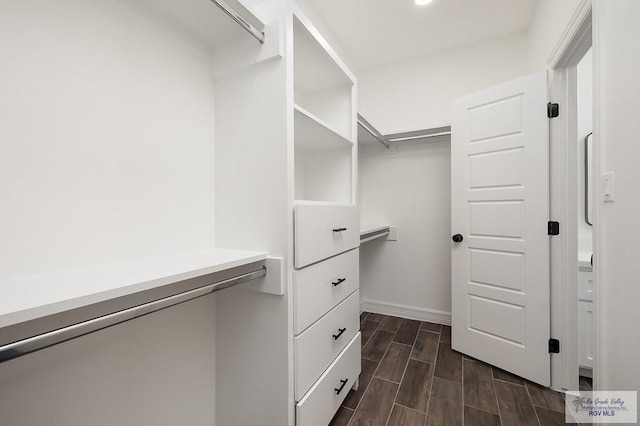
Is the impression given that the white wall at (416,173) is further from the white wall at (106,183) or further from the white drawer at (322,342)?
the white wall at (106,183)

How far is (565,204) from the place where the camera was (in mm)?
1579

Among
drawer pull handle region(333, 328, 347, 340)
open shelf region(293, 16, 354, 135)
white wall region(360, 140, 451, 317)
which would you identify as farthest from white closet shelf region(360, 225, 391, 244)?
open shelf region(293, 16, 354, 135)

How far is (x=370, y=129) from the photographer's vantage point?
7.14ft

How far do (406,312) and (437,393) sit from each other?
1.15 metres

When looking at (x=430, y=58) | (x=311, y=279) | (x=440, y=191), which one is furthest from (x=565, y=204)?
→ (x=430, y=58)

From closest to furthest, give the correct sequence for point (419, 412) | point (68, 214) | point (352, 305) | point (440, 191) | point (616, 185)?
point (68, 214) < point (616, 185) < point (419, 412) < point (352, 305) < point (440, 191)

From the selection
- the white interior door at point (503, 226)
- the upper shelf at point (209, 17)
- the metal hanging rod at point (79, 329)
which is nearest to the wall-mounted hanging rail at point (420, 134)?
the white interior door at point (503, 226)

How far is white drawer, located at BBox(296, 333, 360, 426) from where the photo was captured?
1084 mm

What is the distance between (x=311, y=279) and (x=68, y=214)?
86 cm

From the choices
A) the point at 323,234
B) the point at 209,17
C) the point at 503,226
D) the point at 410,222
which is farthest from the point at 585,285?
the point at 209,17

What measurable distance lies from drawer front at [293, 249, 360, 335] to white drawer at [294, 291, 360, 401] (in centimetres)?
5

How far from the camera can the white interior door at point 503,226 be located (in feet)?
5.42

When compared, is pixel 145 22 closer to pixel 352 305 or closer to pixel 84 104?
pixel 84 104

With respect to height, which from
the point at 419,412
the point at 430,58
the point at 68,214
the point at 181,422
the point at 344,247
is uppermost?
the point at 430,58
